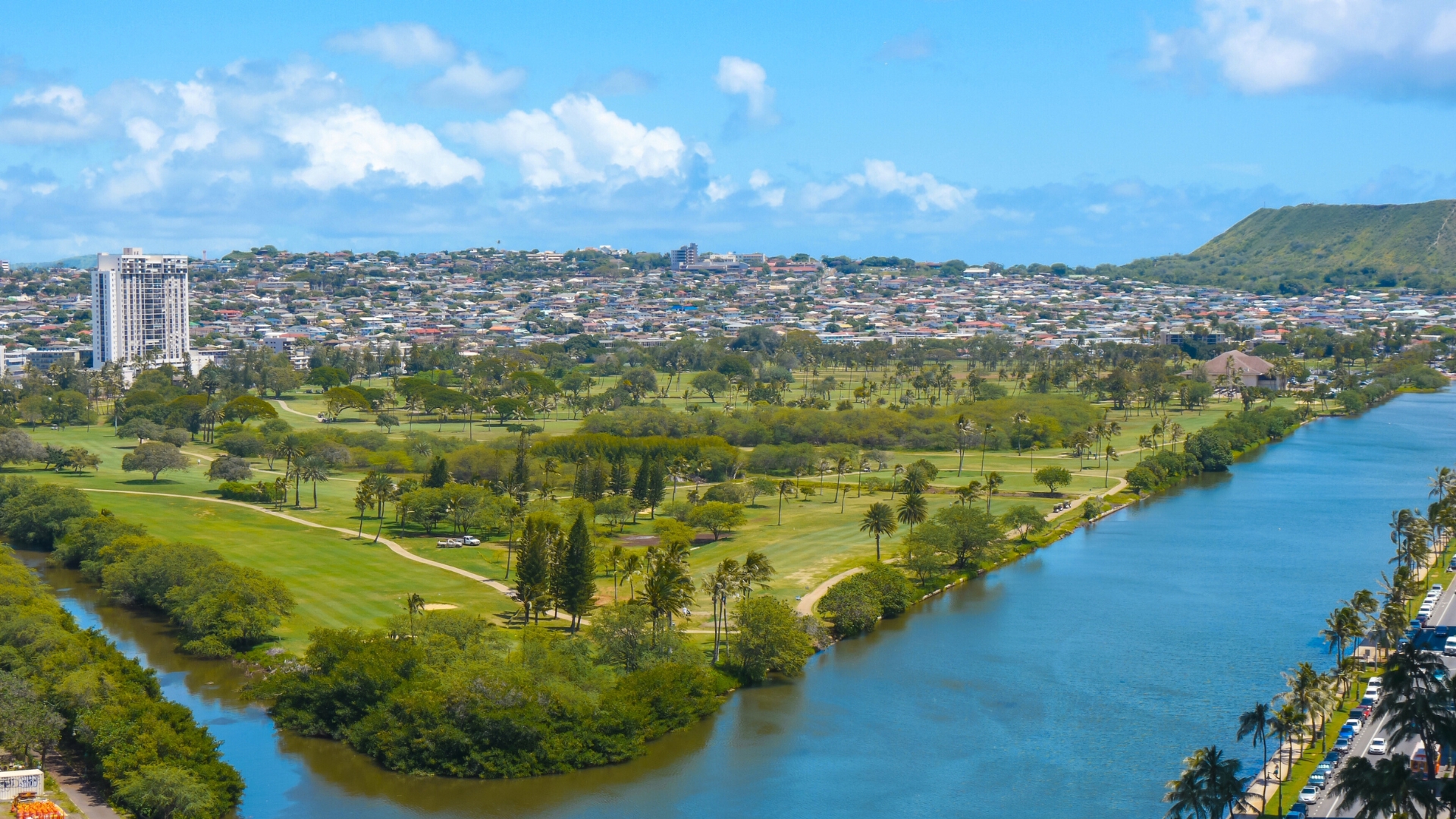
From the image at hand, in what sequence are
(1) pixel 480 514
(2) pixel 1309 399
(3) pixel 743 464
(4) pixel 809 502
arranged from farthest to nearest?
(2) pixel 1309 399
(3) pixel 743 464
(4) pixel 809 502
(1) pixel 480 514

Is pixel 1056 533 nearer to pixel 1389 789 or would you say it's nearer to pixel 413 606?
pixel 413 606

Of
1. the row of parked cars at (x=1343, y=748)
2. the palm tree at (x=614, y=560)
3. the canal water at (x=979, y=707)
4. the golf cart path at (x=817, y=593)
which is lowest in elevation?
the canal water at (x=979, y=707)

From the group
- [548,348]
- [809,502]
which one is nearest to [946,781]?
[809,502]

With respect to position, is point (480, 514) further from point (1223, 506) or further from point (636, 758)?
point (1223, 506)

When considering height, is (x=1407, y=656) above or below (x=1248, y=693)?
above

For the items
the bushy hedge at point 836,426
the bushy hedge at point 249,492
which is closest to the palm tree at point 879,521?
the bushy hedge at point 249,492

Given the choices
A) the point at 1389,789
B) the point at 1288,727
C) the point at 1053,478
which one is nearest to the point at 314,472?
the point at 1053,478

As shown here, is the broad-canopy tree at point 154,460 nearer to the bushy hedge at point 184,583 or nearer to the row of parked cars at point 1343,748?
the bushy hedge at point 184,583
